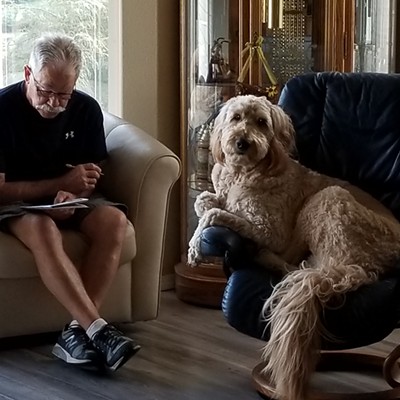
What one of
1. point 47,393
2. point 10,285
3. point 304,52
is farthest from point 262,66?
point 47,393

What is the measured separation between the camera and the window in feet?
12.5

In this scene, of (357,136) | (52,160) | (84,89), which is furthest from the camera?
(84,89)

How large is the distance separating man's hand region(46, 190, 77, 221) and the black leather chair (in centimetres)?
60

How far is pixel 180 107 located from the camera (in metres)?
3.85

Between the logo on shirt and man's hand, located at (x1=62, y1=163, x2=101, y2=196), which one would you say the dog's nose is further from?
the logo on shirt

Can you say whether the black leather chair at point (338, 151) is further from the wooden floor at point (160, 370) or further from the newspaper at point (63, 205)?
the newspaper at point (63, 205)

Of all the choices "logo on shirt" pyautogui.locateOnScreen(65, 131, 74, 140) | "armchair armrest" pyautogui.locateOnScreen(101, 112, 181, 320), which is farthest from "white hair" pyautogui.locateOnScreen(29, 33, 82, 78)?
"armchair armrest" pyautogui.locateOnScreen(101, 112, 181, 320)

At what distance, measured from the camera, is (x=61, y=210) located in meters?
3.05

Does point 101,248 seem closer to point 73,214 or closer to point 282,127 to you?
point 73,214

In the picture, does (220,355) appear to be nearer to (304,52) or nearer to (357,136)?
(357,136)

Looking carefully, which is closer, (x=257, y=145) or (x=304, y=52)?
(x=257, y=145)

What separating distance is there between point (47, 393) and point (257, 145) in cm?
100

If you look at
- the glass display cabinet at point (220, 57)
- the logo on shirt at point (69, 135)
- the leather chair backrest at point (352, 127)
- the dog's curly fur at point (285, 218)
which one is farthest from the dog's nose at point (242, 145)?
the glass display cabinet at point (220, 57)

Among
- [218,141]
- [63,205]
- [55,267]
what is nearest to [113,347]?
[55,267]
